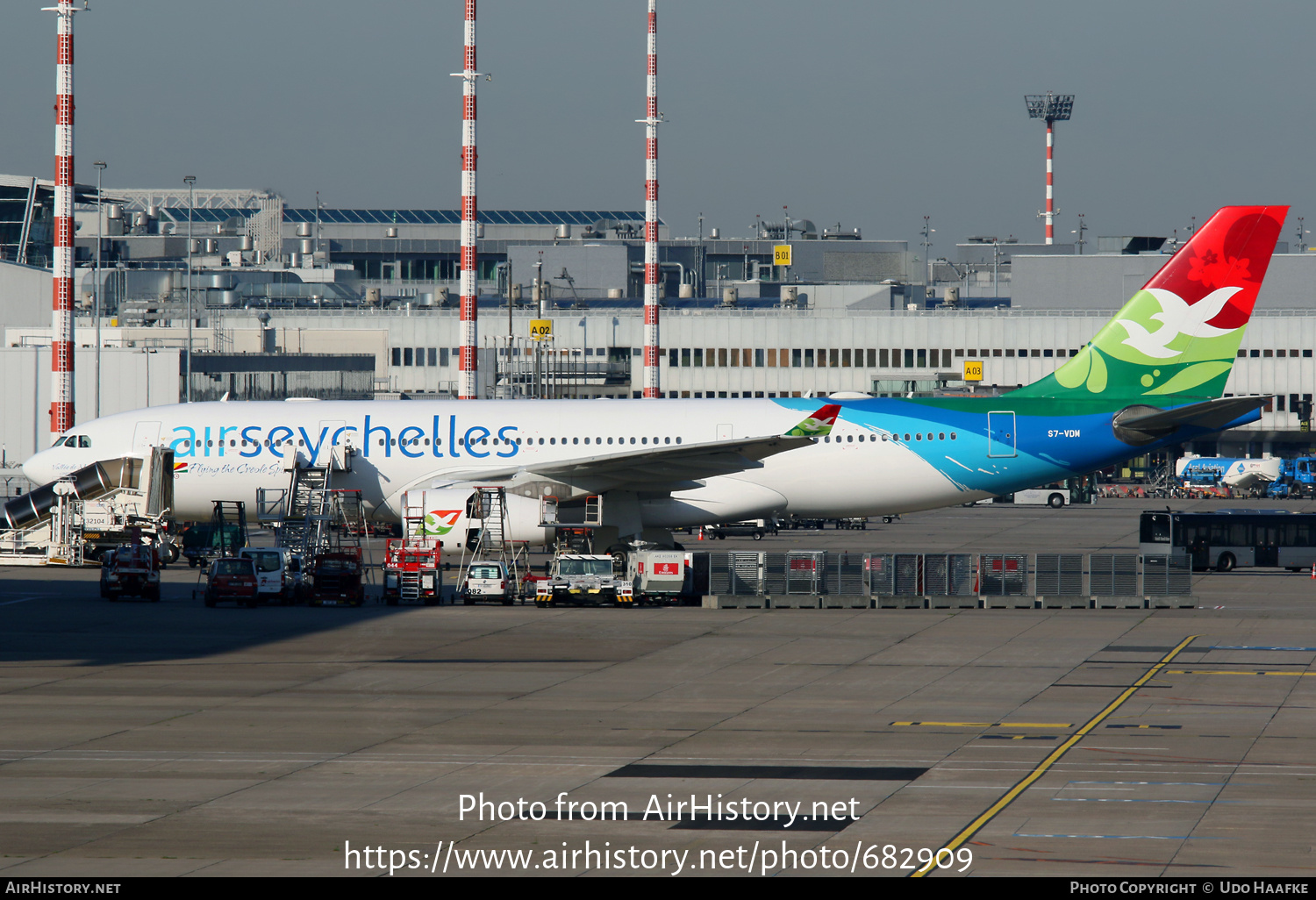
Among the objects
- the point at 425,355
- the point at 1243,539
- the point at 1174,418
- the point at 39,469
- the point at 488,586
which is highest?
the point at 425,355

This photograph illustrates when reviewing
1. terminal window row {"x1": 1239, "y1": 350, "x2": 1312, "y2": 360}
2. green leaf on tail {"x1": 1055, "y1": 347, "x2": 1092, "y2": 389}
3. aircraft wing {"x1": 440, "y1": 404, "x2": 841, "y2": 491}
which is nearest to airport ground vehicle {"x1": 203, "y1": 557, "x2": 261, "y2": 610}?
aircraft wing {"x1": 440, "y1": 404, "x2": 841, "y2": 491}

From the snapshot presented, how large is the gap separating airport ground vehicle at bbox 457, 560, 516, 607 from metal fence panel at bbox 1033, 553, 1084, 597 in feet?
46.4

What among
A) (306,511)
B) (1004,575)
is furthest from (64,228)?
(1004,575)

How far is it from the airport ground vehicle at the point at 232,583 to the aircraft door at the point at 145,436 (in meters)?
9.94

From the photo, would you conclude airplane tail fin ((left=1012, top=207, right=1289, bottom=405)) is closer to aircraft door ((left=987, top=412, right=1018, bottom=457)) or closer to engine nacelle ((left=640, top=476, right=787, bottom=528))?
aircraft door ((left=987, top=412, right=1018, bottom=457))

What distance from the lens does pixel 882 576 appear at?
38906 mm

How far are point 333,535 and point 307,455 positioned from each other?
370cm

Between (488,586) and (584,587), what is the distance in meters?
2.59

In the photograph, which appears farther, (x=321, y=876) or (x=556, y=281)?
(x=556, y=281)

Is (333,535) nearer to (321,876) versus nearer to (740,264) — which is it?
(321,876)

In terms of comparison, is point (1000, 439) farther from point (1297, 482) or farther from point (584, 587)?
point (1297, 482)

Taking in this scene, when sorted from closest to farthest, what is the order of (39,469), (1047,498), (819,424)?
1. (819,424)
2. (39,469)
3. (1047,498)
